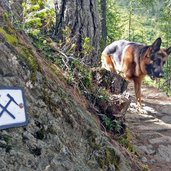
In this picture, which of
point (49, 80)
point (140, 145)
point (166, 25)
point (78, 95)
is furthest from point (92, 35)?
point (166, 25)

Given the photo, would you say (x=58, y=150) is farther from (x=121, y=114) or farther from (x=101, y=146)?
(x=121, y=114)

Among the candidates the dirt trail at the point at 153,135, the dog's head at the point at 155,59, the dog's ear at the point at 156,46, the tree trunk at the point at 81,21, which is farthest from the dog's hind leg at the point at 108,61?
the tree trunk at the point at 81,21

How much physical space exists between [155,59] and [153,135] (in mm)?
2885

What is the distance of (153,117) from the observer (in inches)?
316

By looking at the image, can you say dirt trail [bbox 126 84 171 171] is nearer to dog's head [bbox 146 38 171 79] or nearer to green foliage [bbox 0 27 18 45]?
dog's head [bbox 146 38 171 79]

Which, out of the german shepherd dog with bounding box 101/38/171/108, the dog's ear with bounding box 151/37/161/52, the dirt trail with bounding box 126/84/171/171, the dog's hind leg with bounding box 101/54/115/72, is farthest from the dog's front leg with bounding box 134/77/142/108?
the dog's ear with bounding box 151/37/161/52

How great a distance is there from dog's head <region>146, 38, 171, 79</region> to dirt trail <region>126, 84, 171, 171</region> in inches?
34.6

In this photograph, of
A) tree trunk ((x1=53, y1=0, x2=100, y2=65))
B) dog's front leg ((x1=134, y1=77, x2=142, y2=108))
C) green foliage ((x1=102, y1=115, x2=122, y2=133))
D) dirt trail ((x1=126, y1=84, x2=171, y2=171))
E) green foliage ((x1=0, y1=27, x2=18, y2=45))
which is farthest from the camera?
dog's front leg ((x1=134, y1=77, x2=142, y2=108))

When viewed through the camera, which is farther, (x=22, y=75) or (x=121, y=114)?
(x=121, y=114)

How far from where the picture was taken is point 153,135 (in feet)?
21.7

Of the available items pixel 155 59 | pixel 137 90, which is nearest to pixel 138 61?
pixel 155 59

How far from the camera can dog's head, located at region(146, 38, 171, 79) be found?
888 cm

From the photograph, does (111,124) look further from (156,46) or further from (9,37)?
(156,46)

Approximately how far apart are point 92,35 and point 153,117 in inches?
94.9
